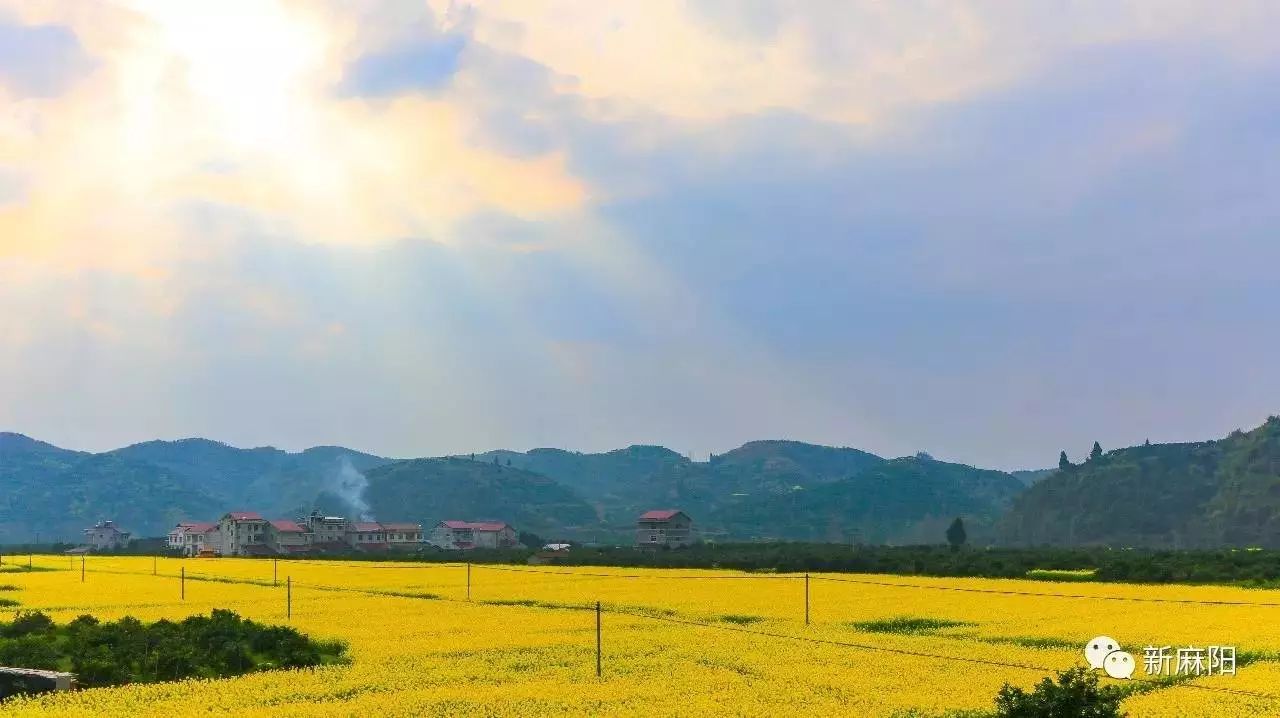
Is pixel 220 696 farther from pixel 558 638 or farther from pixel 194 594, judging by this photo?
pixel 194 594

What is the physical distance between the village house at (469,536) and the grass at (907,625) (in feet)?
372

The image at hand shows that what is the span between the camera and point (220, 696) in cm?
2081

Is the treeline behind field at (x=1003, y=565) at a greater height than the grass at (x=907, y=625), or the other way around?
the grass at (x=907, y=625)

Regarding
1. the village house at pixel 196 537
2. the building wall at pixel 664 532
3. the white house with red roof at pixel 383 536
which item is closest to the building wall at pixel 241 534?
the village house at pixel 196 537

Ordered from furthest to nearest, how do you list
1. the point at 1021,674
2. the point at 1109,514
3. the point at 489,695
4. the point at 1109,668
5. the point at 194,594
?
the point at 1109,514 < the point at 194,594 < the point at 1109,668 < the point at 1021,674 < the point at 489,695

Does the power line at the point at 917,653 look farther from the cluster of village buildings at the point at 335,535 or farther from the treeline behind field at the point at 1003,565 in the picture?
the cluster of village buildings at the point at 335,535

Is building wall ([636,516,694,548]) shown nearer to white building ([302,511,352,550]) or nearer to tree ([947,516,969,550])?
tree ([947,516,969,550])

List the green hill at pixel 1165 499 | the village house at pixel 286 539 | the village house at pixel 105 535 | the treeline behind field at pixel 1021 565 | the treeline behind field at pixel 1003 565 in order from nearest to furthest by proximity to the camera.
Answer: the treeline behind field at pixel 1021 565
the treeline behind field at pixel 1003 565
the village house at pixel 286 539
the green hill at pixel 1165 499
the village house at pixel 105 535

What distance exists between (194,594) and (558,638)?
2714 centimetres

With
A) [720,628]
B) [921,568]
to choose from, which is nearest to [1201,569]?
[921,568]

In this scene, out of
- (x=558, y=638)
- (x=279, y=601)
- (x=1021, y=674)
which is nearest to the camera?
(x=1021, y=674)

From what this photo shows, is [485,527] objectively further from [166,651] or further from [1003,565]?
[166,651]

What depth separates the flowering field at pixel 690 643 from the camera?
19.8m

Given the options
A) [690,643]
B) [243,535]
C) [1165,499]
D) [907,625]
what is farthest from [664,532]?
[690,643]
